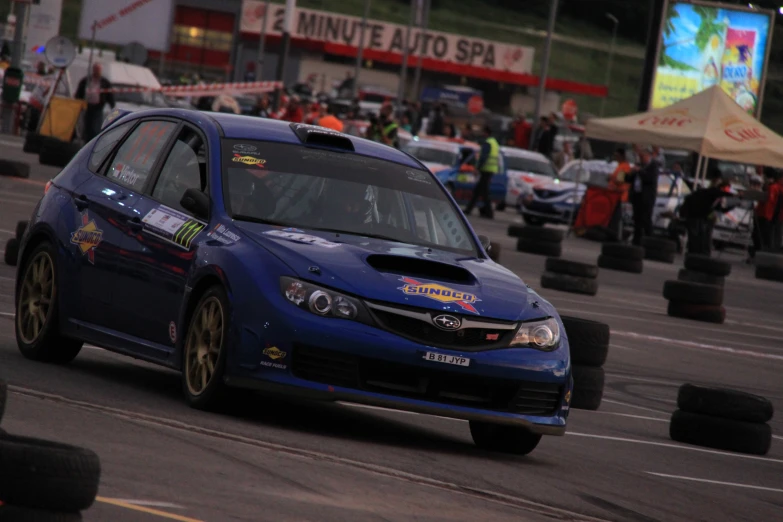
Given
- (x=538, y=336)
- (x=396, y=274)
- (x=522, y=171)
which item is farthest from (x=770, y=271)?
(x=396, y=274)

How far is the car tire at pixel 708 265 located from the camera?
2389cm

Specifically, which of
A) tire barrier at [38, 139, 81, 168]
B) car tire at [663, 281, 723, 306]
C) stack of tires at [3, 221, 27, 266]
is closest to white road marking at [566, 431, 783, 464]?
stack of tires at [3, 221, 27, 266]

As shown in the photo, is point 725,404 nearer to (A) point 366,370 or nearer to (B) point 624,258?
(A) point 366,370

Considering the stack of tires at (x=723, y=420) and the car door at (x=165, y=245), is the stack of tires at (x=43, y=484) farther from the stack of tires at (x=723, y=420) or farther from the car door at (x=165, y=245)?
the stack of tires at (x=723, y=420)

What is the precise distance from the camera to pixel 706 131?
31.2m

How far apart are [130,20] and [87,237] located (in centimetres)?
4384

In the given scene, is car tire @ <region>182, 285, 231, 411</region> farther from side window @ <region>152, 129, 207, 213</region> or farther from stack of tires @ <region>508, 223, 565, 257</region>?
stack of tires @ <region>508, 223, 565, 257</region>

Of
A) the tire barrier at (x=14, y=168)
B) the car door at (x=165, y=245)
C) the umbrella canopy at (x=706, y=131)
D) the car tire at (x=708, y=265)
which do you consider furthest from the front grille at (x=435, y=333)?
the umbrella canopy at (x=706, y=131)

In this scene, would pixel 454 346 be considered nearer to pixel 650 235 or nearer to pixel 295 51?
pixel 650 235

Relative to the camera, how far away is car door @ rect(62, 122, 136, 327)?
29.8 ft

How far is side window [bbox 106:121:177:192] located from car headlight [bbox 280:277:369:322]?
1.80 meters

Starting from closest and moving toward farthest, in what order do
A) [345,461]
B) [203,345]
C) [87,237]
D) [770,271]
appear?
[345,461] < [203,345] < [87,237] < [770,271]

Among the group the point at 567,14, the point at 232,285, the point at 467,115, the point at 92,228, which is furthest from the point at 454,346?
the point at 567,14

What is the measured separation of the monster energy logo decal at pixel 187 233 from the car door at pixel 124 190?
1.26ft
